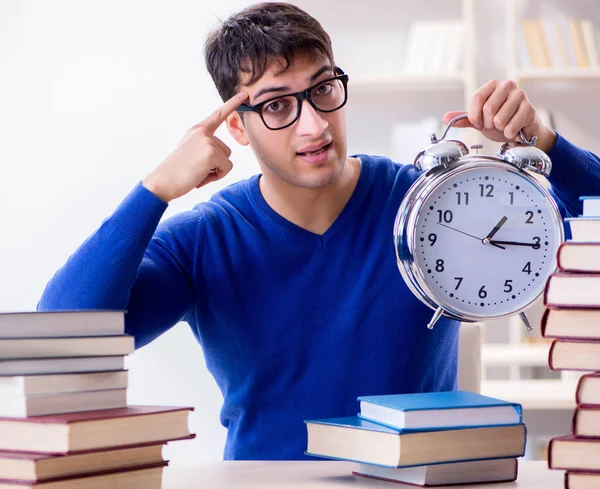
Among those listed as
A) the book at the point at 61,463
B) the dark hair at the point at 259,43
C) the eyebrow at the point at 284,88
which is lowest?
the book at the point at 61,463

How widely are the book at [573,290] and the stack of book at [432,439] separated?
0.19 m

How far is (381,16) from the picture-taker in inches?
170

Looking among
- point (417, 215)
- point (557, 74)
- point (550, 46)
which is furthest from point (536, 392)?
point (417, 215)

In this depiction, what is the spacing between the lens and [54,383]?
45.7 inches

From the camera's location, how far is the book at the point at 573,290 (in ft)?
3.66

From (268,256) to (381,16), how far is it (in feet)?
8.74

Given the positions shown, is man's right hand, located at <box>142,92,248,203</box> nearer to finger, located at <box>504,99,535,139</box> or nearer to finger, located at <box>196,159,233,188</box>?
finger, located at <box>196,159,233,188</box>

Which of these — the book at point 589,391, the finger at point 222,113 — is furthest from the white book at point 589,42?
the book at point 589,391

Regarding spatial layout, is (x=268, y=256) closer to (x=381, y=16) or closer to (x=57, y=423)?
(x=57, y=423)

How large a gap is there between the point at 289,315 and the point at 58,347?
2.49 feet

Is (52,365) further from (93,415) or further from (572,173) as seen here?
(572,173)

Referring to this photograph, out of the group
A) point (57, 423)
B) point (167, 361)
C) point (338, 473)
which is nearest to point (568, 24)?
point (167, 361)

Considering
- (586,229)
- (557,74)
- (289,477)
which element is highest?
Result: (557,74)

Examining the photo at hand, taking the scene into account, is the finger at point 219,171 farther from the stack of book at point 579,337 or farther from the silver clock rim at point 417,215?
the stack of book at point 579,337
